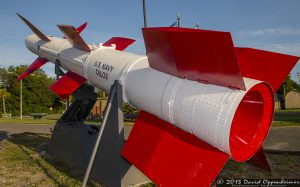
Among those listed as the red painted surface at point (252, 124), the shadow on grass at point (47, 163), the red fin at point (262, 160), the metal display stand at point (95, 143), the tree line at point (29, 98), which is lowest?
the tree line at point (29, 98)

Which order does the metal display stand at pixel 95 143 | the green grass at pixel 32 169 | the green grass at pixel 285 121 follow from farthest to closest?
the green grass at pixel 285 121 → the green grass at pixel 32 169 → the metal display stand at pixel 95 143

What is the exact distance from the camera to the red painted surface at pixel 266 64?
319cm

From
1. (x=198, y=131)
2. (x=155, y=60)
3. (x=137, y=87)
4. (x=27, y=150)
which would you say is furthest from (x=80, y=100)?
(x=198, y=131)

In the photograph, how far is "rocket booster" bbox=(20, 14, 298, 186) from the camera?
9.64 ft

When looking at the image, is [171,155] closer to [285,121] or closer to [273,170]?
[273,170]

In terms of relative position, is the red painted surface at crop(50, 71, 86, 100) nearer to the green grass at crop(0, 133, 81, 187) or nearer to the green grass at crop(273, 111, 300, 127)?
the green grass at crop(0, 133, 81, 187)

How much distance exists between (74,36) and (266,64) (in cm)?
376

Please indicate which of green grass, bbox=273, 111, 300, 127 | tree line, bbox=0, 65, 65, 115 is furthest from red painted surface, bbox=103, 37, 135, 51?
tree line, bbox=0, 65, 65, 115

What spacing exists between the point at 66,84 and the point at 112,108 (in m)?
1.57

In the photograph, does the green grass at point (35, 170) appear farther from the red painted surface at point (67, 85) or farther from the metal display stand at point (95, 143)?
the red painted surface at point (67, 85)

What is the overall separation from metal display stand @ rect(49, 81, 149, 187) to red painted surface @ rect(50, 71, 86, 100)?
1152mm

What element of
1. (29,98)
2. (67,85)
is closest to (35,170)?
(67,85)

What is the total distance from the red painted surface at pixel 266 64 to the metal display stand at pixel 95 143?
85.0 inches

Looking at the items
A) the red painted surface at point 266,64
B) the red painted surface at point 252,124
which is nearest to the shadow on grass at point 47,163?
the red painted surface at point 252,124
